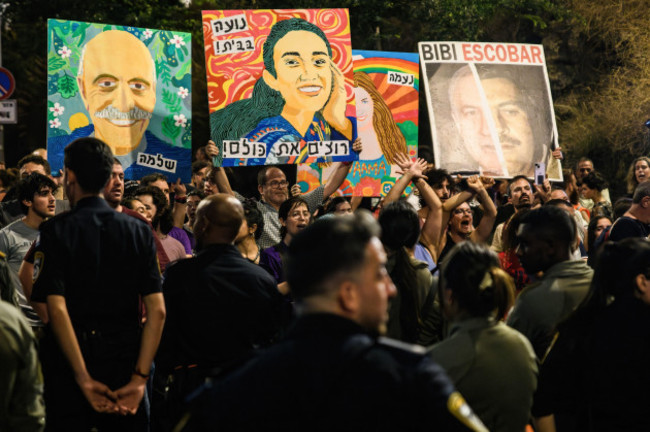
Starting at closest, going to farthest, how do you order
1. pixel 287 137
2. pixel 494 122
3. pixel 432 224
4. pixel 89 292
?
pixel 89 292 < pixel 432 224 < pixel 287 137 < pixel 494 122

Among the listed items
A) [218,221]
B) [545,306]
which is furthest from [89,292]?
[545,306]

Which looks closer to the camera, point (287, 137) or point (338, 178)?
point (287, 137)

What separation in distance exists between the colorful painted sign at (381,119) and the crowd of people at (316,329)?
573 centimetres

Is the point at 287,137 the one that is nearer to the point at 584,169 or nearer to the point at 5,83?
the point at 5,83

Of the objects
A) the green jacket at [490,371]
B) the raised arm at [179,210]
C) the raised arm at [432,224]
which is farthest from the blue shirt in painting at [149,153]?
the green jacket at [490,371]

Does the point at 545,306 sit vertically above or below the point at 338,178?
below

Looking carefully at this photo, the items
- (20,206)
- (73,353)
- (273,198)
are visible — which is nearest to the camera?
(73,353)

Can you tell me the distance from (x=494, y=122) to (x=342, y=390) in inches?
380

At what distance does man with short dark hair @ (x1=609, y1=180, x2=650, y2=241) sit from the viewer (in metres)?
7.66

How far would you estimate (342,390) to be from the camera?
2086 millimetres

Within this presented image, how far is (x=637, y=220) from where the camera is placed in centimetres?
779

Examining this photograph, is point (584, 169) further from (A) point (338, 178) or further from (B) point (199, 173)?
(B) point (199, 173)

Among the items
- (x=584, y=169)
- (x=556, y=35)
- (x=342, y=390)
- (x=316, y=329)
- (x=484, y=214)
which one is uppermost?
(x=556, y=35)

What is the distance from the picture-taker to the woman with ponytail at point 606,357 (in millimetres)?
3508
